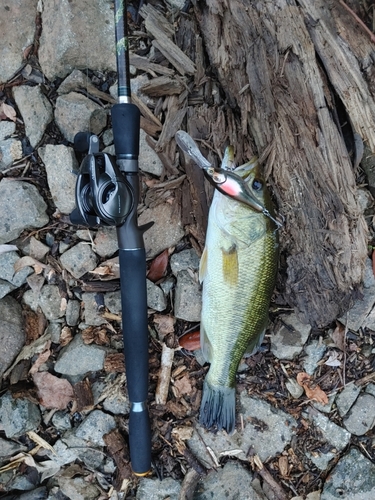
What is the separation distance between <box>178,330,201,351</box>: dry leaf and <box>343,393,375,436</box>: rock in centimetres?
125

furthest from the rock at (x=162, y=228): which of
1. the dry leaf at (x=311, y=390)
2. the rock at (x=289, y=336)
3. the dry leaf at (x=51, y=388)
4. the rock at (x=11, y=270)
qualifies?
the dry leaf at (x=311, y=390)

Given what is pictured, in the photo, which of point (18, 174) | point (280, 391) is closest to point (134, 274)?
point (18, 174)

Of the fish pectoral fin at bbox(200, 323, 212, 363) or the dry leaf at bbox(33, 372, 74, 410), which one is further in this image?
the dry leaf at bbox(33, 372, 74, 410)

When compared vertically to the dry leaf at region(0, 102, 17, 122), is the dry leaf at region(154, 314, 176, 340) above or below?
below

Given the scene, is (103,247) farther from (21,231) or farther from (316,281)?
(316,281)

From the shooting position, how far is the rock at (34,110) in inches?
120

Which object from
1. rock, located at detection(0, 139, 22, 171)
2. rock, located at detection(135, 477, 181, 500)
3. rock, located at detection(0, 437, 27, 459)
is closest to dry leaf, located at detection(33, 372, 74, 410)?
rock, located at detection(0, 437, 27, 459)

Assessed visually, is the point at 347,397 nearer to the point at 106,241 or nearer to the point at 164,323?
the point at 164,323

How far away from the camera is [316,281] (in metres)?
2.96

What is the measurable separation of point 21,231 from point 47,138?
2.24 ft

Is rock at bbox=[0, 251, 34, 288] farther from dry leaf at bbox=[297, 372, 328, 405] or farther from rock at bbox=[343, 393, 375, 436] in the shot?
rock at bbox=[343, 393, 375, 436]

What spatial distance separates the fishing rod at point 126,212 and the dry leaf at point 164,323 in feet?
1.14

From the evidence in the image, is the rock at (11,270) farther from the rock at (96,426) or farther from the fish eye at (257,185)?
the fish eye at (257,185)

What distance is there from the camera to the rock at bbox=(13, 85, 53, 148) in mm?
3055
